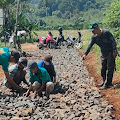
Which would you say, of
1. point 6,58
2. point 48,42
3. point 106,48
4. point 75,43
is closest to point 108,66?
point 106,48

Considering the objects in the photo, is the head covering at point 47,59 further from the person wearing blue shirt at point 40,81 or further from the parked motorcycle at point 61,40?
the parked motorcycle at point 61,40

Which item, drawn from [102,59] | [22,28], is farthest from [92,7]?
[102,59]

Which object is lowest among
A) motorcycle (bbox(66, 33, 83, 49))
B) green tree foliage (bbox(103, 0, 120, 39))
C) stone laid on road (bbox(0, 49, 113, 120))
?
stone laid on road (bbox(0, 49, 113, 120))

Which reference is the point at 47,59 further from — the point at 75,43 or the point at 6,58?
the point at 75,43

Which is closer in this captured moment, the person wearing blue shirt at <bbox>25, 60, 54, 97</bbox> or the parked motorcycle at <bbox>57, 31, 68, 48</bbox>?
the person wearing blue shirt at <bbox>25, 60, 54, 97</bbox>

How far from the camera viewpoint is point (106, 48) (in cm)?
597

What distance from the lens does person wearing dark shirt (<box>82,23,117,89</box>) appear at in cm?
Answer: 577

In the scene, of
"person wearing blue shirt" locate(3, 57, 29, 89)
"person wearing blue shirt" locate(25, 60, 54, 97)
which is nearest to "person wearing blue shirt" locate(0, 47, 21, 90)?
"person wearing blue shirt" locate(3, 57, 29, 89)

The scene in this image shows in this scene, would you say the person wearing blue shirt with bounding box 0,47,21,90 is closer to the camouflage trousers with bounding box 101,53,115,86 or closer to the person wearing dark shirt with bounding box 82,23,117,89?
the person wearing dark shirt with bounding box 82,23,117,89

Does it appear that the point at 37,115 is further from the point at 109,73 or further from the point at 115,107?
the point at 109,73

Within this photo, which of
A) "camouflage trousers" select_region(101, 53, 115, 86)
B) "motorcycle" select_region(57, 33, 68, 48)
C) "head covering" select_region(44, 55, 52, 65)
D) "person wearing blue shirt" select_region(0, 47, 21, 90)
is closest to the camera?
"person wearing blue shirt" select_region(0, 47, 21, 90)

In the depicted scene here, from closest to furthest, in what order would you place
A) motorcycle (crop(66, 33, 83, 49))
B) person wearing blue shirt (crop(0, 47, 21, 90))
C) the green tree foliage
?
1. person wearing blue shirt (crop(0, 47, 21, 90))
2. the green tree foliage
3. motorcycle (crop(66, 33, 83, 49))

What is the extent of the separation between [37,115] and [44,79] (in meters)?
1.02

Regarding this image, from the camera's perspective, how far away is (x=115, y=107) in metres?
4.75
